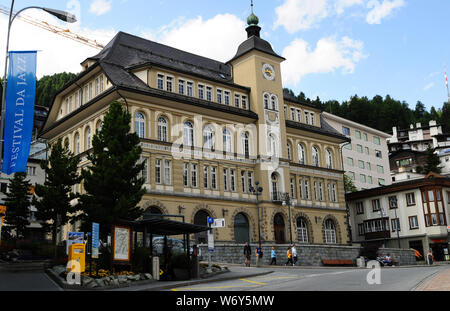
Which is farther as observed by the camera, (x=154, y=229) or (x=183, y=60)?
(x=183, y=60)

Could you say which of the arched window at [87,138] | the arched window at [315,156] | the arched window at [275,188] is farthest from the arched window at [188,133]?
the arched window at [315,156]

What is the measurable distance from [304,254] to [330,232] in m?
17.7

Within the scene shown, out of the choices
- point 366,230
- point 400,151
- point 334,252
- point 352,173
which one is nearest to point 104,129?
point 334,252

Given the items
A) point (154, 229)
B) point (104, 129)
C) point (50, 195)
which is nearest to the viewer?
point (154, 229)

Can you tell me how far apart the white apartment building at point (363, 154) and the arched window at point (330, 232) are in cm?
2641

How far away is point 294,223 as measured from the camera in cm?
5431

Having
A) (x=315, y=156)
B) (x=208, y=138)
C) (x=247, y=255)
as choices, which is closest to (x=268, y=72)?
(x=208, y=138)

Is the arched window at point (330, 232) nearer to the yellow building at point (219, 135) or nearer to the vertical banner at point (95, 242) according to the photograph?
the yellow building at point (219, 135)

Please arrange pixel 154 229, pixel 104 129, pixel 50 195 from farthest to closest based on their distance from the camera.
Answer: pixel 50 195 < pixel 104 129 < pixel 154 229

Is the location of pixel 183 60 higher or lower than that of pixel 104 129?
higher

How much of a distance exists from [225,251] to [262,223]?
12.5 meters

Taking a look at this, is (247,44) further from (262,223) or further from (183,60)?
(262,223)

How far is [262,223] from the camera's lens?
169ft

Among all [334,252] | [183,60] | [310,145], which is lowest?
[334,252]
